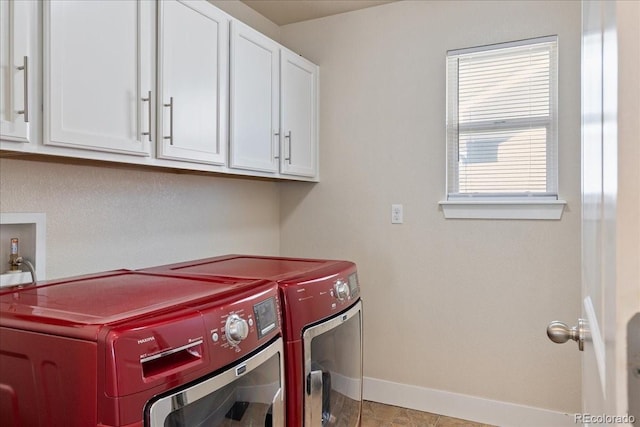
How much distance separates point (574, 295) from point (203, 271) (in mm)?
1873

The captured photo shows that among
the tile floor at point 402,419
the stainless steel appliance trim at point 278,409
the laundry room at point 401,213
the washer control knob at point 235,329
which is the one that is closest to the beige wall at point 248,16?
the laundry room at point 401,213

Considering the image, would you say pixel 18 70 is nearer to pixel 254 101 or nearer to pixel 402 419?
pixel 254 101

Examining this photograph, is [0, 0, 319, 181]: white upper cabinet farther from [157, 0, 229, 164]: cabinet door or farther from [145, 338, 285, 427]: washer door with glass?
[145, 338, 285, 427]: washer door with glass

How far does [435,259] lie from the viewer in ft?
8.86

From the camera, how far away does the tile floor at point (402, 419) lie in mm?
2531

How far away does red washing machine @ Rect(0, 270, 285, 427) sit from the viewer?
921 mm

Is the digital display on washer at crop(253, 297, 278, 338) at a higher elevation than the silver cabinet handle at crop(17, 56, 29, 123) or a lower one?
lower

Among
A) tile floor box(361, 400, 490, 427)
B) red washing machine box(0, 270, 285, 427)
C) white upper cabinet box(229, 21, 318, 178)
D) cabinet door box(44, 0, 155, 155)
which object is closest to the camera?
red washing machine box(0, 270, 285, 427)

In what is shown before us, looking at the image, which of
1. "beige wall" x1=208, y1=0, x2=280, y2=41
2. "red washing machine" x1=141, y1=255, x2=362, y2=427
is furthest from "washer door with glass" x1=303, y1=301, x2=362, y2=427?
"beige wall" x1=208, y1=0, x2=280, y2=41

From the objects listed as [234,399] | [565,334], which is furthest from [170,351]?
[565,334]

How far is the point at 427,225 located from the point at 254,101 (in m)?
1.22

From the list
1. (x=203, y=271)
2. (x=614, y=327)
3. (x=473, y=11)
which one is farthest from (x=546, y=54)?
(x=614, y=327)

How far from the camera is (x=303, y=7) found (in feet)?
9.25

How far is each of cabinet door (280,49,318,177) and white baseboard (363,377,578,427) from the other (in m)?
1.42
